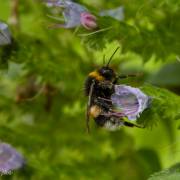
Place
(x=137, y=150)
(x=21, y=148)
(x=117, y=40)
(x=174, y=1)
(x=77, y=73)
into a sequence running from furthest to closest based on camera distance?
(x=137, y=150), (x=77, y=73), (x=21, y=148), (x=117, y=40), (x=174, y=1)

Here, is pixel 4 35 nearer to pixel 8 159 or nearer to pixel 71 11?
pixel 71 11

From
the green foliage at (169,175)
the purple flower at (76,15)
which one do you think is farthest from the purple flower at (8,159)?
the green foliage at (169,175)

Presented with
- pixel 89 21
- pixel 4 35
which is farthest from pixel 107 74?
pixel 4 35

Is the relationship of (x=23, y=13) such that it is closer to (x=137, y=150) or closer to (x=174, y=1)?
(x=137, y=150)

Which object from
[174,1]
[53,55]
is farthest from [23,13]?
[174,1]

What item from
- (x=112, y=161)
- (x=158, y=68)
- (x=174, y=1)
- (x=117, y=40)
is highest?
(x=174, y=1)

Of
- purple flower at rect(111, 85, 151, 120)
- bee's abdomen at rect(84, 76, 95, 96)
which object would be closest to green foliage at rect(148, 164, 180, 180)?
purple flower at rect(111, 85, 151, 120)
